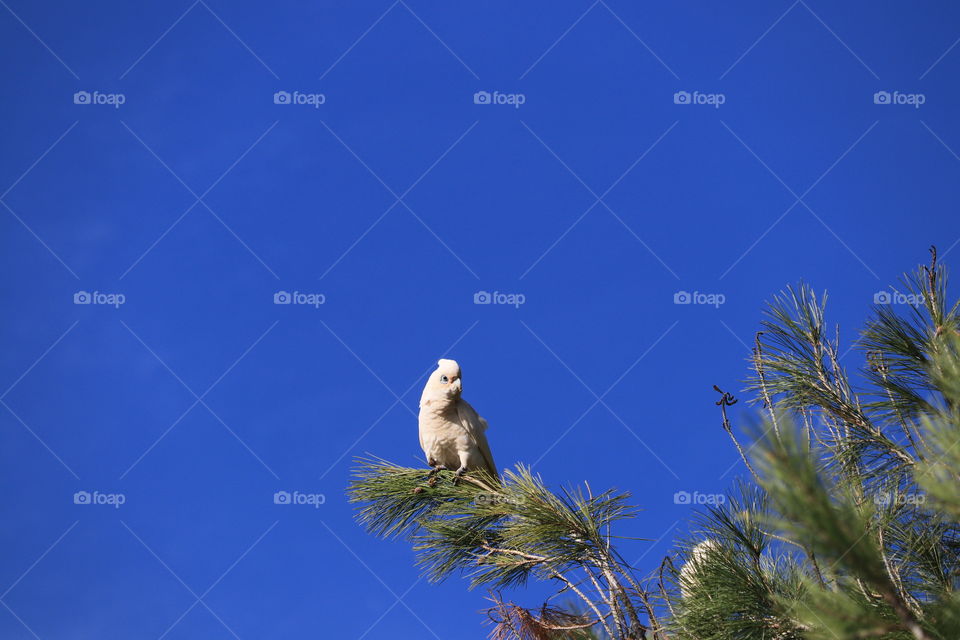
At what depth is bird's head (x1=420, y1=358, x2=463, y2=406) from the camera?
5.73 meters

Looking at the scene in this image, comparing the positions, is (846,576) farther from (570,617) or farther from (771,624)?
(570,617)

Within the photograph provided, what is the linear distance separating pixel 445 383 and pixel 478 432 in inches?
15.6

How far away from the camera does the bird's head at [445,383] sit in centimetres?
573

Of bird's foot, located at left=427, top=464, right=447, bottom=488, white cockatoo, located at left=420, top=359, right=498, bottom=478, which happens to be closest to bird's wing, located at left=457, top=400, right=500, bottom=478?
white cockatoo, located at left=420, top=359, right=498, bottom=478

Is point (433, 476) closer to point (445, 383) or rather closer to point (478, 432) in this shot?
point (478, 432)

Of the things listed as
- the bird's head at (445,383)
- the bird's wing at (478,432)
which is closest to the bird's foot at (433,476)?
the bird's wing at (478,432)

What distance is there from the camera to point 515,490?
4.30 metres

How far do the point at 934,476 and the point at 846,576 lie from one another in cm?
120

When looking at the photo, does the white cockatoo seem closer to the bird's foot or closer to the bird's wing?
the bird's wing

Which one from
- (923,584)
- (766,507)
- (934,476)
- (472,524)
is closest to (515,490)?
(472,524)

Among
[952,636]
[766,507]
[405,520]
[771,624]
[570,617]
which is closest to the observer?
[952,636]

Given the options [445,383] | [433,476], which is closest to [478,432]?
[445,383]

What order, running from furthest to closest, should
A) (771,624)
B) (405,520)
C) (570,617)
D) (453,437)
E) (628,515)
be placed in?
1. (453,437)
2. (405,520)
3. (570,617)
4. (628,515)
5. (771,624)

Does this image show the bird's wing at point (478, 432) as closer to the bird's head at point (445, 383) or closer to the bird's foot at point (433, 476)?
the bird's head at point (445, 383)
